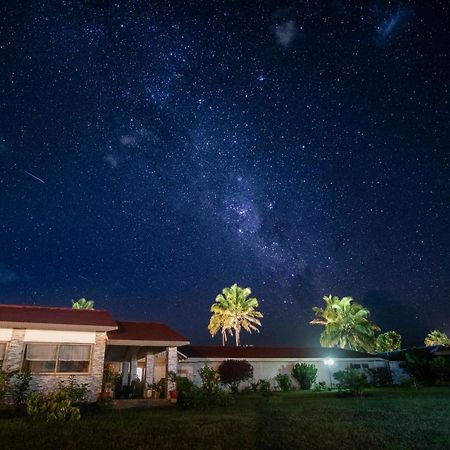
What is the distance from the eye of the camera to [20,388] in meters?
15.3

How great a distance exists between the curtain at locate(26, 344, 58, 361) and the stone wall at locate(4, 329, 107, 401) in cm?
37

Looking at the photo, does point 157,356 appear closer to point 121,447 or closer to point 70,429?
point 70,429

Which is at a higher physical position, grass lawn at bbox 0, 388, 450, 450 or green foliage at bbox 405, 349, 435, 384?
green foliage at bbox 405, 349, 435, 384

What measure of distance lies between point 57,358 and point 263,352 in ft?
65.8

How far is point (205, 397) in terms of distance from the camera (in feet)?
59.2

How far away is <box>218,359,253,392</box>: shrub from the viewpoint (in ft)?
94.8

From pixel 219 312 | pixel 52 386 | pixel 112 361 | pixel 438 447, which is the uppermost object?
pixel 219 312

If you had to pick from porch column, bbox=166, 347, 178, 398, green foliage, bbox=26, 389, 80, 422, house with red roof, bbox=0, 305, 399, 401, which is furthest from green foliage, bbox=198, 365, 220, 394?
green foliage, bbox=26, 389, 80, 422

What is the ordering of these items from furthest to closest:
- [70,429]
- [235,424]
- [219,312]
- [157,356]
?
[219,312], [157,356], [235,424], [70,429]

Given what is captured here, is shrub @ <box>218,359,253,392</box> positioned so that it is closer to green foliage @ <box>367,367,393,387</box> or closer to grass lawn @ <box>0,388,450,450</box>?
green foliage @ <box>367,367,393,387</box>

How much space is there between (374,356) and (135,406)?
26.1 m

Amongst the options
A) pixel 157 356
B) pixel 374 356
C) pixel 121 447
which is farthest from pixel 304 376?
pixel 121 447

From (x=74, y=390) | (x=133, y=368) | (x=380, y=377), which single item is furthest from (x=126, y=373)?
(x=380, y=377)

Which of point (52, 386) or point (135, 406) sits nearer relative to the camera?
point (52, 386)
